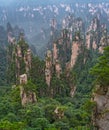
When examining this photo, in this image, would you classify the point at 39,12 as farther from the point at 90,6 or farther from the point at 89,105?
the point at 89,105

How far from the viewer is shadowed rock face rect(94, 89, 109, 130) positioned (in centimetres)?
2991

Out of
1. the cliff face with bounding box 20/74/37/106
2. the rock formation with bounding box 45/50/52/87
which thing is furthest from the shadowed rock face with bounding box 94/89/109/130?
the rock formation with bounding box 45/50/52/87

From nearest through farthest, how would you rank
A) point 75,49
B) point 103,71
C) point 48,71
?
point 103,71 → point 48,71 → point 75,49

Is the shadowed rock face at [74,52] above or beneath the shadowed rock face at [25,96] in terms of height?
above

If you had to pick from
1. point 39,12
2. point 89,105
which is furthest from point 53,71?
point 39,12

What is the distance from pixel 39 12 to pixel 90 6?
25.1 meters

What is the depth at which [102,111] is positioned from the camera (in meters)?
30.7

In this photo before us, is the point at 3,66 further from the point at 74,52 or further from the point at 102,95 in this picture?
the point at 102,95

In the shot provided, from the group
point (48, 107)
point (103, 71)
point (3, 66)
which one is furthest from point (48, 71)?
point (103, 71)

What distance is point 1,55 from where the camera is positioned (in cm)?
8850

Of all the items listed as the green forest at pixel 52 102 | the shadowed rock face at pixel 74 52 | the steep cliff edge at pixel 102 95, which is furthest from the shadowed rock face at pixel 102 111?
the shadowed rock face at pixel 74 52

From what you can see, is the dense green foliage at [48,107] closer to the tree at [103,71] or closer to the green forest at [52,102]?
the green forest at [52,102]

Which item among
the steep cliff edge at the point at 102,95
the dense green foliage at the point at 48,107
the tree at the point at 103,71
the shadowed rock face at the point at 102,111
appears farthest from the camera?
the dense green foliage at the point at 48,107

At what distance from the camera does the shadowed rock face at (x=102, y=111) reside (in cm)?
2991
